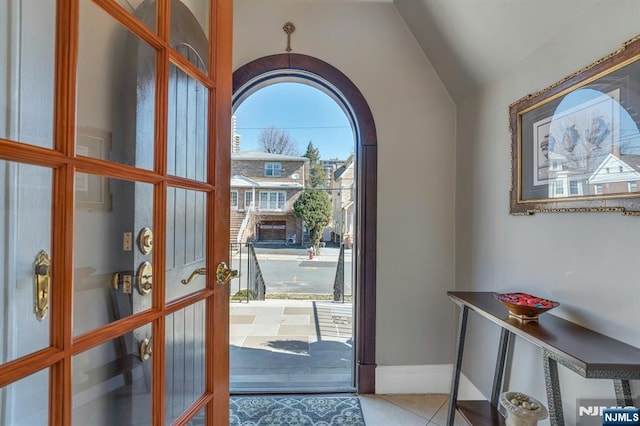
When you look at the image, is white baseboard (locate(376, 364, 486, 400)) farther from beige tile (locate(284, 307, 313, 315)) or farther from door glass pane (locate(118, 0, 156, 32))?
door glass pane (locate(118, 0, 156, 32))

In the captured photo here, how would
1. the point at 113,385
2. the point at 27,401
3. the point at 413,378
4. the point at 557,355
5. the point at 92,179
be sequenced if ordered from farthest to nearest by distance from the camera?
the point at 413,378, the point at 557,355, the point at 113,385, the point at 92,179, the point at 27,401

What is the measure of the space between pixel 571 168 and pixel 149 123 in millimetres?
1561

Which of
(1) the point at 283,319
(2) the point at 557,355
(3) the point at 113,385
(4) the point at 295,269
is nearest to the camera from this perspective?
(3) the point at 113,385

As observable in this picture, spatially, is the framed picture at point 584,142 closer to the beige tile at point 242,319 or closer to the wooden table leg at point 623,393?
the wooden table leg at point 623,393

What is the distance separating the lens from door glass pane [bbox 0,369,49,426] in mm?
593

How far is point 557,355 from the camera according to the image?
101 cm

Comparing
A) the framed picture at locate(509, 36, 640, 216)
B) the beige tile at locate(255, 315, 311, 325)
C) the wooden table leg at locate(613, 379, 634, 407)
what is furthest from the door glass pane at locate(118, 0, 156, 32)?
the beige tile at locate(255, 315, 311, 325)

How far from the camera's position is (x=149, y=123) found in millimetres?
922

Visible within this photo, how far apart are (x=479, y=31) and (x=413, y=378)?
7.26 ft

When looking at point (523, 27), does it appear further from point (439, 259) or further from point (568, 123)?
point (439, 259)

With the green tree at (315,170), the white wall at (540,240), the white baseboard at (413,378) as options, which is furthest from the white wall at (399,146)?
the green tree at (315,170)

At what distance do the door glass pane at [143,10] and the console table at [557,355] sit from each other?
1.60 metres

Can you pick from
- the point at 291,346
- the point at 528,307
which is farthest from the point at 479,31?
the point at 291,346

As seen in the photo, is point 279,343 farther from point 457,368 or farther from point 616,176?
point 616,176
